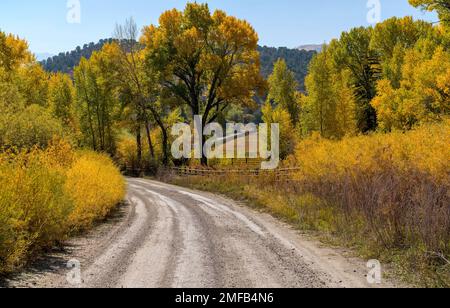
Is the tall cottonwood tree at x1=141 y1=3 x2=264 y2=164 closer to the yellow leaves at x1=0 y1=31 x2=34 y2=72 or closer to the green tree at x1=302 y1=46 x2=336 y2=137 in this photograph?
the green tree at x1=302 y1=46 x2=336 y2=137

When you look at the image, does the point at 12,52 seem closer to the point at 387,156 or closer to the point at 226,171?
the point at 226,171

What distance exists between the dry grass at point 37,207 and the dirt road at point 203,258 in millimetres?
687

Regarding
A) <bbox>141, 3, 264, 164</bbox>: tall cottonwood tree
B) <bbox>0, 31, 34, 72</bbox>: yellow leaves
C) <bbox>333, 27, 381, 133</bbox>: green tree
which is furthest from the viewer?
<bbox>333, 27, 381, 133</bbox>: green tree

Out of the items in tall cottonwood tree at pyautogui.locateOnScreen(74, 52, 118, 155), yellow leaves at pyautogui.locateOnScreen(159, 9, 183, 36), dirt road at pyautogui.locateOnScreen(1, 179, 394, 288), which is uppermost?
yellow leaves at pyautogui.locateOnScreen(159, 9, 183, 36)

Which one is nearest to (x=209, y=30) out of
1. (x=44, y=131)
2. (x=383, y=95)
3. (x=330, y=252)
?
(x=383, y=95)

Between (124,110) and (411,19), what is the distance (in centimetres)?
3411

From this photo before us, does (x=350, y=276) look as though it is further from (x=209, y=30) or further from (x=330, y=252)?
(x=209, y=30)

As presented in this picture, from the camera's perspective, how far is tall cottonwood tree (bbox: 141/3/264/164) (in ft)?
107

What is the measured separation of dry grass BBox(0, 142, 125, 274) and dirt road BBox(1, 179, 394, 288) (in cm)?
69

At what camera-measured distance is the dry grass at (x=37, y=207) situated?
7.50 m

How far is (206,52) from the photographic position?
33688 millimetres

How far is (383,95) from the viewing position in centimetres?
3669

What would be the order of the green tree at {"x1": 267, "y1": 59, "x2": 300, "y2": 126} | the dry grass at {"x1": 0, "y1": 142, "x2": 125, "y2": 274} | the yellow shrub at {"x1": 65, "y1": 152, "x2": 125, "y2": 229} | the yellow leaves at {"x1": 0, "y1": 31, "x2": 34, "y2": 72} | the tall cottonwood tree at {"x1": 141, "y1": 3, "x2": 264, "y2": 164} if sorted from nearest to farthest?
1. the dry grass at {"x1": 0, "y1": 142, "x2": 125, "y2": 274}
2. the yellow shrub at {"x1": 65, "y1": 152, "x2": 125, "y2": 229}
3. the tall cottonwood tree at {"x1": 141, "y1": 3, "x2": 264, "y2": 164}
4. the yellow leaves at {"x1": 0, "y1": 31, "x2": 34, "y2": 72}
5. the green tree at {"x1": 267, "y1": 59, "x2": 300, "y2": 126}

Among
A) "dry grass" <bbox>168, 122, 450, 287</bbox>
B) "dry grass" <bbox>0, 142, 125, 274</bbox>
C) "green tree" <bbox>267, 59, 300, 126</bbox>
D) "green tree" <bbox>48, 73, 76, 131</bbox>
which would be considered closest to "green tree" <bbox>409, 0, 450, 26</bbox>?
"dry grass" <bbox>168, 122, 450, 287</bbox>
